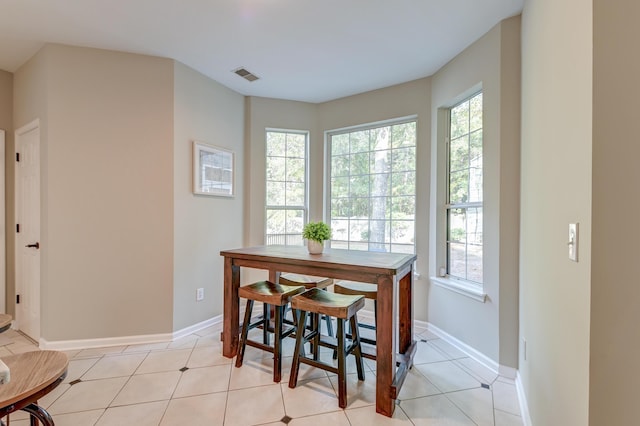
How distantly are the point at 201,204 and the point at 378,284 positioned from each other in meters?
2.12

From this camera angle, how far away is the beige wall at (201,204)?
2.97 metres

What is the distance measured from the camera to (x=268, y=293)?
233 cm

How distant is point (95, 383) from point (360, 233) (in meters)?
2.79

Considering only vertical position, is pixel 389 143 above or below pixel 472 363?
above

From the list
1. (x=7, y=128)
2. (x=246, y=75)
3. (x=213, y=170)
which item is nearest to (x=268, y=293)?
(x=213, y=170)

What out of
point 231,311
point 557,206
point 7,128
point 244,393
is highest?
point 7,128

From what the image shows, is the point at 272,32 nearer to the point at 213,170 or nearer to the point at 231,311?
the point at 213,170

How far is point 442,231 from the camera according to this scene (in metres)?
3.06

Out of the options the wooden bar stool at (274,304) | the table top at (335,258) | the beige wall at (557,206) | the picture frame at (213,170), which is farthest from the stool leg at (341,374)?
the picture frame at (213,170)

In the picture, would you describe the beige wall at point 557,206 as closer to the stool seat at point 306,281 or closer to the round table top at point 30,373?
the stool seat at point 306,281

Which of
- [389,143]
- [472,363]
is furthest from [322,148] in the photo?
[472,363]

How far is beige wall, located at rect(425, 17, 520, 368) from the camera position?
7.36 feet

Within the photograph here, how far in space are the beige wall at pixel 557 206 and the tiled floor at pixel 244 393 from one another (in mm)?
418

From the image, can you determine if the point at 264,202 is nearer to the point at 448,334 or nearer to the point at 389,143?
the point at 389,143
